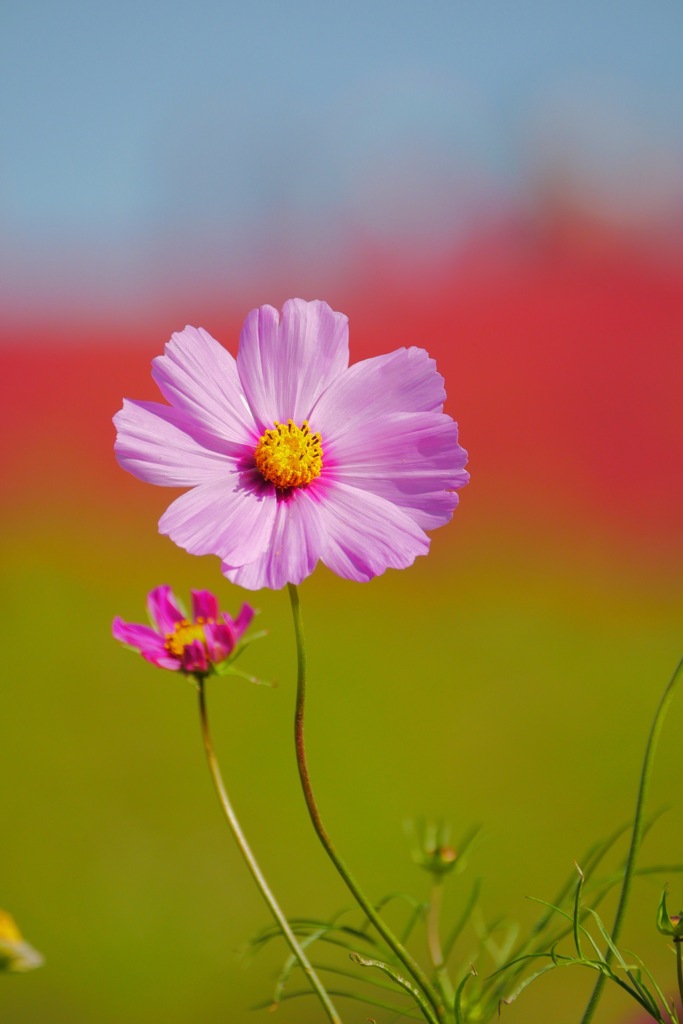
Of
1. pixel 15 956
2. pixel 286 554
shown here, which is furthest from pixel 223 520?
pixel 15 956

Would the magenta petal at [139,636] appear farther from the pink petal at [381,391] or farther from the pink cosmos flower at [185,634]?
the pink petal at [381,391]

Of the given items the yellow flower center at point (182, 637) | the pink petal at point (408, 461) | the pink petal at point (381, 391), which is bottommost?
the yellow flower center at point (182, 637)

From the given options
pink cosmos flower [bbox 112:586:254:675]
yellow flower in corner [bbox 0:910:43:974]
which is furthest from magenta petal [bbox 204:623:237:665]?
yellow flower in corner [bbox 0:910:43:974]

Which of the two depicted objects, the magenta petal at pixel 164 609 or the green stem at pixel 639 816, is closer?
the green stem at pixel 639 816

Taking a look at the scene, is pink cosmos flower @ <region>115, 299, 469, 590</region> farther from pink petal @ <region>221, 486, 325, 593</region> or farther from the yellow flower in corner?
the yellow flower in corner

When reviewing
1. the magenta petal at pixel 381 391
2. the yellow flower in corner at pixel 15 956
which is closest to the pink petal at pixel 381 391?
the magenta petal at pixel 381 391

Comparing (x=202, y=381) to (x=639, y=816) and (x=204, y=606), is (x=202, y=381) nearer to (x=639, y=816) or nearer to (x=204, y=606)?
(x=204, y=606)

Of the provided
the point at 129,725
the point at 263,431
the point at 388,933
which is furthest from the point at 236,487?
the point at 129,725
